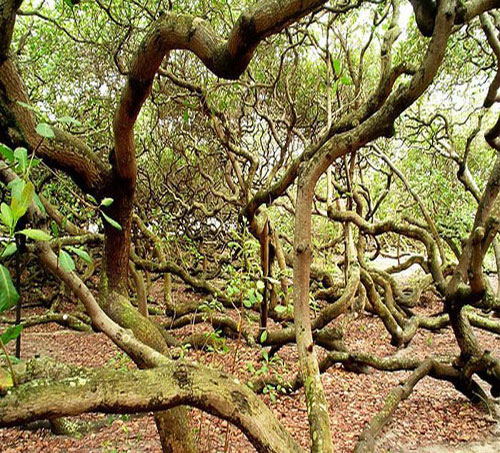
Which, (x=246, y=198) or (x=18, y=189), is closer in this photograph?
(x=18, y=189)

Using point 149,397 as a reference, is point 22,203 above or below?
above

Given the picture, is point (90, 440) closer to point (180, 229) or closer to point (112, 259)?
point (112, 259)

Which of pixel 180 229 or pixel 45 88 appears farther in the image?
pixel 180 229

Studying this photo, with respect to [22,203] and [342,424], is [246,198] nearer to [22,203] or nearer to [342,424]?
[342,424]

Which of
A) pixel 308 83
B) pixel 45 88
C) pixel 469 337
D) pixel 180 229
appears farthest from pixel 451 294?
pixel 45 88

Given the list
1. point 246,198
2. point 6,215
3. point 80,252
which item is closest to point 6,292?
point 6,215

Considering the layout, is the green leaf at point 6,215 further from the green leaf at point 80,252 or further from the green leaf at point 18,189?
the green leaf at point 80,252

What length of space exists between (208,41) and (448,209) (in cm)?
868

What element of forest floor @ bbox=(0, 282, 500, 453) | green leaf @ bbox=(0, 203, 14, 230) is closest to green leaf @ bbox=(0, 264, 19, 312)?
green leaf @ bbox=(0, 203, 14, 230)

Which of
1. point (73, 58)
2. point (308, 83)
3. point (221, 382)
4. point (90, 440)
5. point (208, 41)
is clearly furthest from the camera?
point (308, 83)

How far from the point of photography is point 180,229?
9.86 metres

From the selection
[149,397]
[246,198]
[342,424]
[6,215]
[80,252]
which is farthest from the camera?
[246,198]

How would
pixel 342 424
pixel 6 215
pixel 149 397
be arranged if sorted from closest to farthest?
1. pixel 6 215
2. pixel 149 397
3. pixel 342 424

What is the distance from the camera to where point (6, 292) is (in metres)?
1.03
